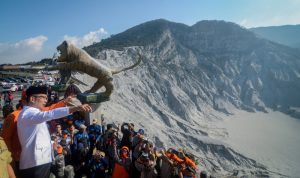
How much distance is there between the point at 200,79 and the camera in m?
65.2

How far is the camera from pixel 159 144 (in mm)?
29188

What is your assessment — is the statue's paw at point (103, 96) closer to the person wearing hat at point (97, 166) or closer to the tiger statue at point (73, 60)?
the tiger statue at point (73, 60)

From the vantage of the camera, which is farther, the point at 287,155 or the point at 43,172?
the point at 287,155

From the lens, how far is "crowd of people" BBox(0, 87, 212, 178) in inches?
124

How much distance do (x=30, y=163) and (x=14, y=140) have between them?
1.05 ft

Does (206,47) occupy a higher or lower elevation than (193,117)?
higher

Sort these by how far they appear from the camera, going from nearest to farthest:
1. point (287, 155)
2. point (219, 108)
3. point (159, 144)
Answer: point (159, 144) < point (287, 155) < point (219, 108)

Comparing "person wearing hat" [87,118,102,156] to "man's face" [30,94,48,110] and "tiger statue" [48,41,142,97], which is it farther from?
"man's face" [30,94,48,110]

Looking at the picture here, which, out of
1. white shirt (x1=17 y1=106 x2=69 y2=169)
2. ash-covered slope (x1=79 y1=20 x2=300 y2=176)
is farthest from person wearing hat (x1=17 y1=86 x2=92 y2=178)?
ash-covered slope (x1=79 y1=20 x2=300 y2=176)

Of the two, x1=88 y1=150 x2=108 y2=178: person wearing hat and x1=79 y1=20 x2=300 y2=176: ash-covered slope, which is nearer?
x1=88 y1=150 x2=108 y2=178: person wearing hat

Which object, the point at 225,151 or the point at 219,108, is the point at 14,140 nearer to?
the point at 225,151

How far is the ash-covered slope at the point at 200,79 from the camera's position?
35.4 m

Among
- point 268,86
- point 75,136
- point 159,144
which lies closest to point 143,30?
point 268,86

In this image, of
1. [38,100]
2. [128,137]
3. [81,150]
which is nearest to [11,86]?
[128,137]
